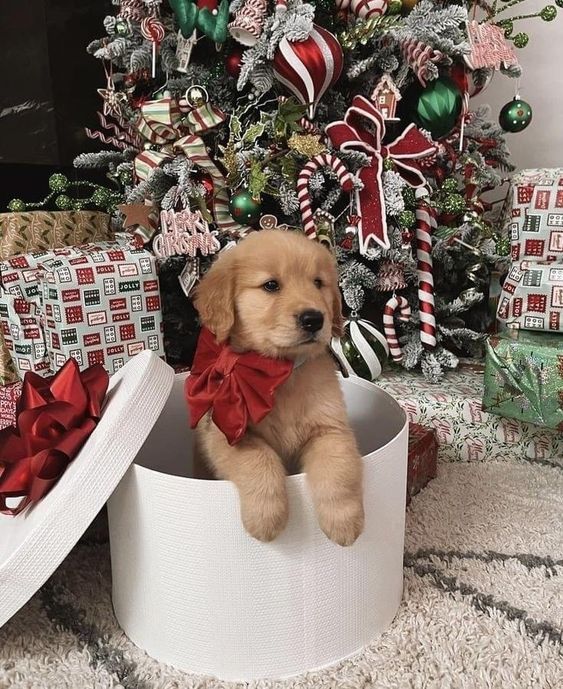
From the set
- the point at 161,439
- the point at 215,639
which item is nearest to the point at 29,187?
the point at 161,439

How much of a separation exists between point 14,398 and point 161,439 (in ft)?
1.74

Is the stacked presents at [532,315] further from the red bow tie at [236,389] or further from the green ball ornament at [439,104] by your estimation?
the red bow tie at [236,389]

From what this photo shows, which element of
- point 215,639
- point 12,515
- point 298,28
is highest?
point 298,28

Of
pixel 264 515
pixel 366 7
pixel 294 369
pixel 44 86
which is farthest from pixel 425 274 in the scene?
pixel 44 86

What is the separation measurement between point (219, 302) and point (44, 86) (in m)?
1.64

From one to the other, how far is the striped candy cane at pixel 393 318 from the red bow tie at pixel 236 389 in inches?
32.2

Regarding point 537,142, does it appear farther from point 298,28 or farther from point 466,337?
point 298,28

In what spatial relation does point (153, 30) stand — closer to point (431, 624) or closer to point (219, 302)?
point (219, 302)

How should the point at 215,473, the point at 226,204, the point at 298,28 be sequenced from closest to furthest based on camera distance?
the point at 215,473, the point at 298,28, the point at 226,204

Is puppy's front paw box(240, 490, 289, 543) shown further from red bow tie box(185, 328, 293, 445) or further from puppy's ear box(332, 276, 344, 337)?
puppy's ear box(332, 276, 344, 337)

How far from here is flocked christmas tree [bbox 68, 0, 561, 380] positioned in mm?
1487

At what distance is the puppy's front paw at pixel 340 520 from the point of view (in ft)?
2.54

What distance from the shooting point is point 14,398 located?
4.94 ft

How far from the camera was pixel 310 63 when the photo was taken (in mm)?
1413
